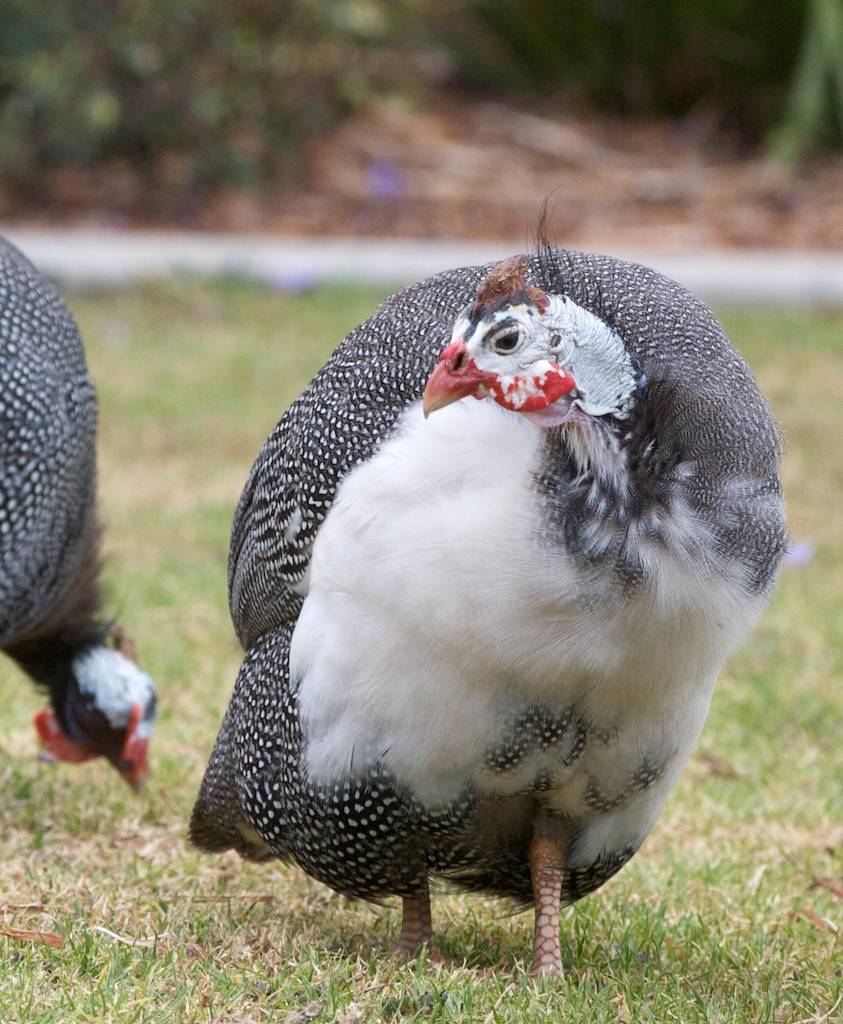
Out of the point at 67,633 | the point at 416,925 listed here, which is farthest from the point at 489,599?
the point at 67,633

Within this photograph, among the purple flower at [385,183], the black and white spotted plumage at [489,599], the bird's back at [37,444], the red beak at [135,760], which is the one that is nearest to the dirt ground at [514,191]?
the purple flower at [385,183]

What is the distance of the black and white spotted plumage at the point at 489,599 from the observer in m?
2.50

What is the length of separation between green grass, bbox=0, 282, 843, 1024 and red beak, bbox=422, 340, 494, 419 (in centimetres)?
88

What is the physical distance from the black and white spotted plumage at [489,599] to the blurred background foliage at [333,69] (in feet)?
19.9

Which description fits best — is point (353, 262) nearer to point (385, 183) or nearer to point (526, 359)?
point (385, 183)

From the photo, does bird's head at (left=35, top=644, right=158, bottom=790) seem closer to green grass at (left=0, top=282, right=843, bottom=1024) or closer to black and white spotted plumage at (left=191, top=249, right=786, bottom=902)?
green grass at (left=0, top=282, right=843, bottom=1024)

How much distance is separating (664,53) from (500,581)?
28.1 ft

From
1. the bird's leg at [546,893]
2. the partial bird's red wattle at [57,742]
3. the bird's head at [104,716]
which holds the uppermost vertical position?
the bird's leg at [546,893]

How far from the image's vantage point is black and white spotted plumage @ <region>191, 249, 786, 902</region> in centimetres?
250

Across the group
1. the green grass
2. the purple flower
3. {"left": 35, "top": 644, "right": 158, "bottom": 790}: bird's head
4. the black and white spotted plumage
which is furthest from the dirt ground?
the black and white spotted plumage

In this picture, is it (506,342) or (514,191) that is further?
(514,191)

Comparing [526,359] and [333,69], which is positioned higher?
[526,359]

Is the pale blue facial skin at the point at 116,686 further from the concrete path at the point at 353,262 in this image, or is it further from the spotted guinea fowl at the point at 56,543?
the concrete path at the point at 353,262

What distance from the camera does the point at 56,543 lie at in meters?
4.07
